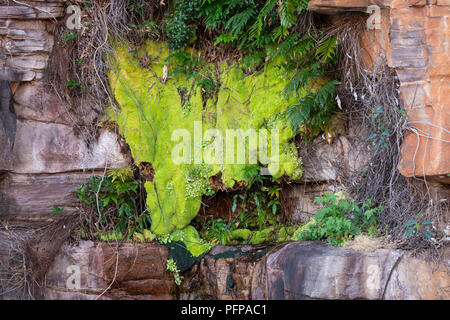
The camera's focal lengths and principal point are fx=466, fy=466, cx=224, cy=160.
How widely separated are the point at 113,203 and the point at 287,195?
2.79 metres

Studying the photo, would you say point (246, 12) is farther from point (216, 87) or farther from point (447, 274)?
point (447, 274)

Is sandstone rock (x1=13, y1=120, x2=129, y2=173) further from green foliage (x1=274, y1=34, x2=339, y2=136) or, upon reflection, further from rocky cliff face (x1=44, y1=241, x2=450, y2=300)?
green foliage (x1=274, y1=34, x2=339, y2=136)

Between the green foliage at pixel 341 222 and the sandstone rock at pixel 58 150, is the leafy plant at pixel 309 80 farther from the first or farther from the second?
the sandstone rock at pixel 58 150

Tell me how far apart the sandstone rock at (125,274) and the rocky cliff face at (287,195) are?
0.02 meters

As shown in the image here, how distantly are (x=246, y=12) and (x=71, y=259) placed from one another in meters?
4.58

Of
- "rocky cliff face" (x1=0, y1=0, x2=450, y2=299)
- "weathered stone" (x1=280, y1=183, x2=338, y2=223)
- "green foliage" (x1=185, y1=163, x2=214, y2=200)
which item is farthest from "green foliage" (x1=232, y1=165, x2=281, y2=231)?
"green foliage" (x1=185, y1=163, x2=214, y2=200)

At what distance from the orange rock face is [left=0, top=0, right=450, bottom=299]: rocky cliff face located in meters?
0.01

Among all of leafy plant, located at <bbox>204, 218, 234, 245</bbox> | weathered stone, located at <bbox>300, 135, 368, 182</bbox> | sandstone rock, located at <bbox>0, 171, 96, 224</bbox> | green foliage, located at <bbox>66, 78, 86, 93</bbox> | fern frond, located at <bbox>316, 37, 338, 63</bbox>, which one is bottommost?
leafy plant, located at <bbox>204, 218, 234, 245</bbox>

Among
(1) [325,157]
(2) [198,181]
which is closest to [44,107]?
(2) [198,181]

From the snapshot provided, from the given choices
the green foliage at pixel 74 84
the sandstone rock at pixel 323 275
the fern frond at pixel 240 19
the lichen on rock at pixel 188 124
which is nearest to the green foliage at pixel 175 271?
the lichen on rock at pixel 188 124

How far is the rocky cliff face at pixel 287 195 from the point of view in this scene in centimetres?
529

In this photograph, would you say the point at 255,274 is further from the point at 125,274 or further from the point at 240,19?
the point at 240,19

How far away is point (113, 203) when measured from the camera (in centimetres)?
754

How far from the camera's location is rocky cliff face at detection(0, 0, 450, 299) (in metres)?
5.29
